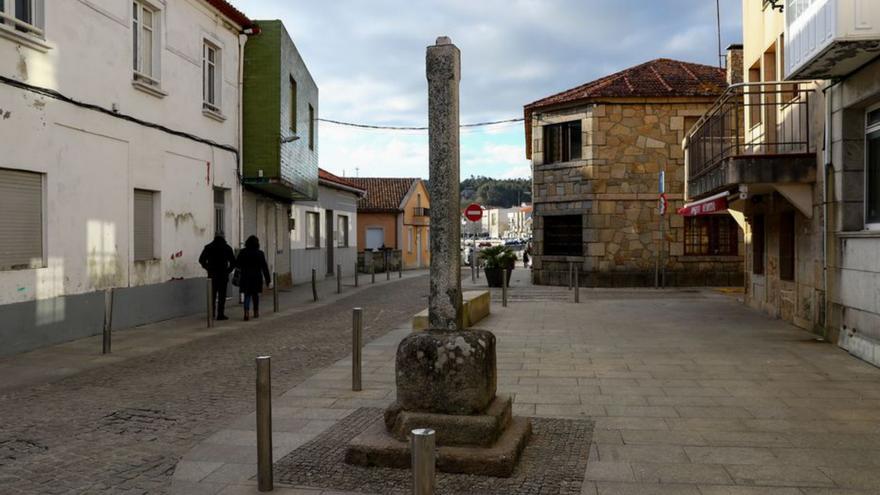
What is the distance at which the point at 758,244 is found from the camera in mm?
14172

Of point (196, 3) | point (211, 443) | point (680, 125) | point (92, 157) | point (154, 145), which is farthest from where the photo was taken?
point (680, 125)

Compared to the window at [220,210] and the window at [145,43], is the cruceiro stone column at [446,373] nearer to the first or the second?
the window at [145,43]

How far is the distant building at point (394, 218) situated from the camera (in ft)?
138

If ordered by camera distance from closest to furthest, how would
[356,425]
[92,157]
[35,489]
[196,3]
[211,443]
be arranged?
[35,489] < [211,443] < [356,425] < [92,157] < [196,3]

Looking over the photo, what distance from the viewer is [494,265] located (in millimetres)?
21578

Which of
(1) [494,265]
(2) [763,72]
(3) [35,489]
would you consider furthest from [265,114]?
(3) [35,489]

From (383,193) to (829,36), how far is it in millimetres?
37152

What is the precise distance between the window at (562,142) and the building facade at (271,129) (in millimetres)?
7715

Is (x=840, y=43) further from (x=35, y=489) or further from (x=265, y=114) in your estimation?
(x=265, y=114)

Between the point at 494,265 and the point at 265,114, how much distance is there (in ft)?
27.4

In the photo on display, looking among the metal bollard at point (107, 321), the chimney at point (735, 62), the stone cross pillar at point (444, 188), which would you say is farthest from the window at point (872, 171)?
the metal bollard at point (107, 321)

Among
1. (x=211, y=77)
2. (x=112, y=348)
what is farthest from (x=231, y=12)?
(x=112, y=348)

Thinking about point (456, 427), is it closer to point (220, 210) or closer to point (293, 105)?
point (220, 210)

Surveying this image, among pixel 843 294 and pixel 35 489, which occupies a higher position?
pixel 843 294
